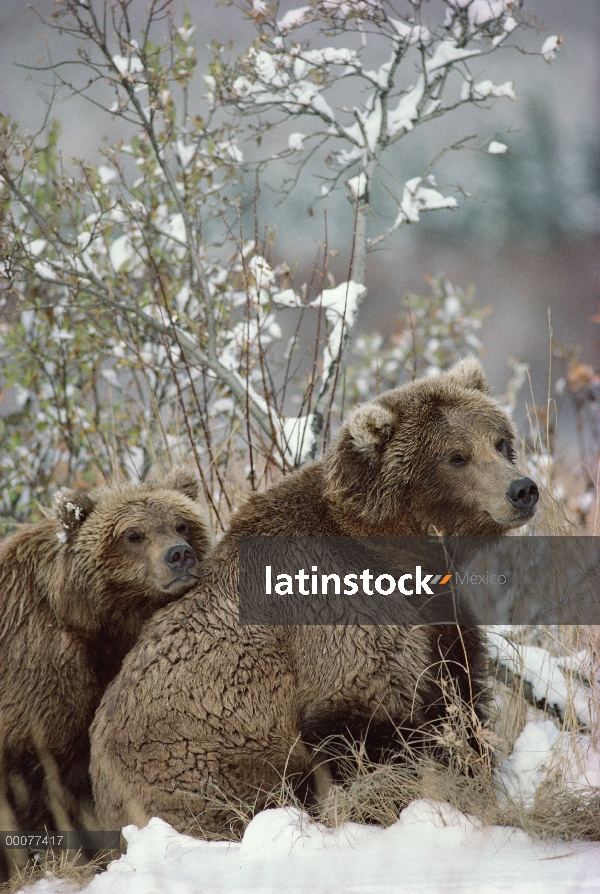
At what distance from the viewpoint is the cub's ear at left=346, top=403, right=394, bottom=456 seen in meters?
3.29

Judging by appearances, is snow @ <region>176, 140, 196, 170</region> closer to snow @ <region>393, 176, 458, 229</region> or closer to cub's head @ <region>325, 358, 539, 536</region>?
snow @ <region>393, 176, 458, 229</region>

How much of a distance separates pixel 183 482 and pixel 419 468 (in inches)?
49.8

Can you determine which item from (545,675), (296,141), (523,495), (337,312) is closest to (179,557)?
(523,495)

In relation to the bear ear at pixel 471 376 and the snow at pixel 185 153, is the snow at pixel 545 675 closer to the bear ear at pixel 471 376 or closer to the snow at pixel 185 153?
the bear ear at pixel 471 376

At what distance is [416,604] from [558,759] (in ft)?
2.65

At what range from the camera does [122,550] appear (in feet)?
12.2

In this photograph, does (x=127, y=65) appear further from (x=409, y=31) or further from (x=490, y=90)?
(x=490, y=90)

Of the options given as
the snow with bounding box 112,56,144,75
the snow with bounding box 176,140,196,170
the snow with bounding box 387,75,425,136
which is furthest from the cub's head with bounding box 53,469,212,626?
the snow with bounding box 176,140,196,170

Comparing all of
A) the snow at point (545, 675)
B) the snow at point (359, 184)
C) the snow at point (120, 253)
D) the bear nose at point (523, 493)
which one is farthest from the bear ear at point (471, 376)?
the snow at point (120, 253)

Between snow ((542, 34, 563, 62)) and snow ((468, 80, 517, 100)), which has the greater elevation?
snow ((542, 34, 563, 62))

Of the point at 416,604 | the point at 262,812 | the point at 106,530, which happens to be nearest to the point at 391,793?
the point at 262,812

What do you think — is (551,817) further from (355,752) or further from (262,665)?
(262,665)

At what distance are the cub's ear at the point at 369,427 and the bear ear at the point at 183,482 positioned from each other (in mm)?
1059

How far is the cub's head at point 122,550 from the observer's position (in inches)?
141
